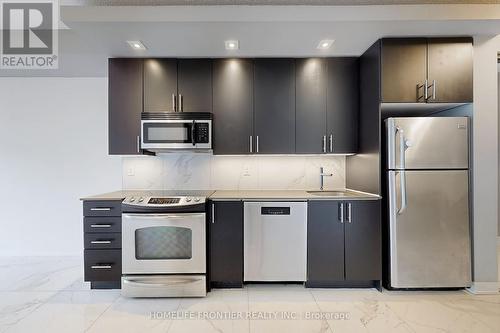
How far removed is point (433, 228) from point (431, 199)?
26 cm

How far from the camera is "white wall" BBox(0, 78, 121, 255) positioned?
351 cm

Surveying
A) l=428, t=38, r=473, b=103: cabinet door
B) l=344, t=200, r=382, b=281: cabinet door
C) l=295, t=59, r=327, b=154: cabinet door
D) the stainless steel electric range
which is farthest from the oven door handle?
l=428, t=38, r=473, b=103: cabinet door

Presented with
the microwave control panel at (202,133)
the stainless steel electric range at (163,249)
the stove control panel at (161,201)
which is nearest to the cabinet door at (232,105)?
the microwave control panel at (202,133)

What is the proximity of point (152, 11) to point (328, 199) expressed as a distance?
2.22 metres

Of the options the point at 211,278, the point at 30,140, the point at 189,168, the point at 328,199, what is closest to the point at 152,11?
the point at 189,168

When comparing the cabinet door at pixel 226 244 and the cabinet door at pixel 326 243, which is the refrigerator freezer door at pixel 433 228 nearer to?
the cabinet door at pixel 326 243

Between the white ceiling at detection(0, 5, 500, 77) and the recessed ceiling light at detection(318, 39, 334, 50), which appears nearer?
the white ceiling at detection(0, 5, 500, 77)

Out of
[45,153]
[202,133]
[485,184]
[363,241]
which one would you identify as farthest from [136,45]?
[485,184]

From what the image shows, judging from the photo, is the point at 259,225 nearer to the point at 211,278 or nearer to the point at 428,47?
the point at 211,278

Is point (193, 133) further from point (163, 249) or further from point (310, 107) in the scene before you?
point (310, 107)

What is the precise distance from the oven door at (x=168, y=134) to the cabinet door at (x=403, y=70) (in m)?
1.89

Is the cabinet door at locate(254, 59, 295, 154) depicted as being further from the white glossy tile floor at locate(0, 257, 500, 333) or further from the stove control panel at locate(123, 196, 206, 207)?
the white glossy tile floor at locate(0, 257, 500, 333)

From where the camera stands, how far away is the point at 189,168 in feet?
→ 10.7

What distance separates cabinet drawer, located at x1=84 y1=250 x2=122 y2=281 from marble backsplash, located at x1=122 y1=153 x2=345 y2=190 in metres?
0.93
